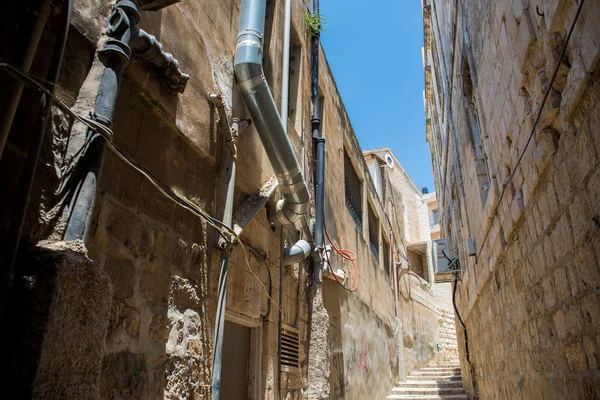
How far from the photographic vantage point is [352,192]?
30.8 ft

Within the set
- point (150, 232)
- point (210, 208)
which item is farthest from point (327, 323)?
point (150, 232)

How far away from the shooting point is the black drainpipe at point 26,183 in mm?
1477

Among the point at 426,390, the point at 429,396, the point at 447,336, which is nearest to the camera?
the point at 429,396

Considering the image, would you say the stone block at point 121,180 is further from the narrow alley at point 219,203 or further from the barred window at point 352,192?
→ the barred window at point 352,192

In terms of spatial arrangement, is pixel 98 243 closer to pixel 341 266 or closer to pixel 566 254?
pixel 566 254

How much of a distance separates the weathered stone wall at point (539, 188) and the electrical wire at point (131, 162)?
2098 millimetres

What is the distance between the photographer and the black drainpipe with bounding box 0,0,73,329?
148 cm

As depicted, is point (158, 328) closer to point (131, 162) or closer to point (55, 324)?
point (131, 162)

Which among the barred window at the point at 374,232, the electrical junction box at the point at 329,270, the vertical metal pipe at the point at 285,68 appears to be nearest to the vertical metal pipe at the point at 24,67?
the vertical metal pipe at the point at 285,68

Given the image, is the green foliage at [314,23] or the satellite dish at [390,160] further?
the satellite dish at [390,160]

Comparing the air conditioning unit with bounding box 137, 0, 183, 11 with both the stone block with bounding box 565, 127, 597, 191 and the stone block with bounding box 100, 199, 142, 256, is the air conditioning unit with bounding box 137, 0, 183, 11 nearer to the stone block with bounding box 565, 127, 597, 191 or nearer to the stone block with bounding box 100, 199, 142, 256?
the stone block with bounding box 100, 199, 142, 256

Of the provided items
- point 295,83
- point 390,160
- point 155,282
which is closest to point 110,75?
point 155,282

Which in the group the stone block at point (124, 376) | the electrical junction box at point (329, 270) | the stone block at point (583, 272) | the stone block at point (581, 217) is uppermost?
the electrical junction box at point (329, 270)

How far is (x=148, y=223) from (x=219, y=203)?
870 mm
